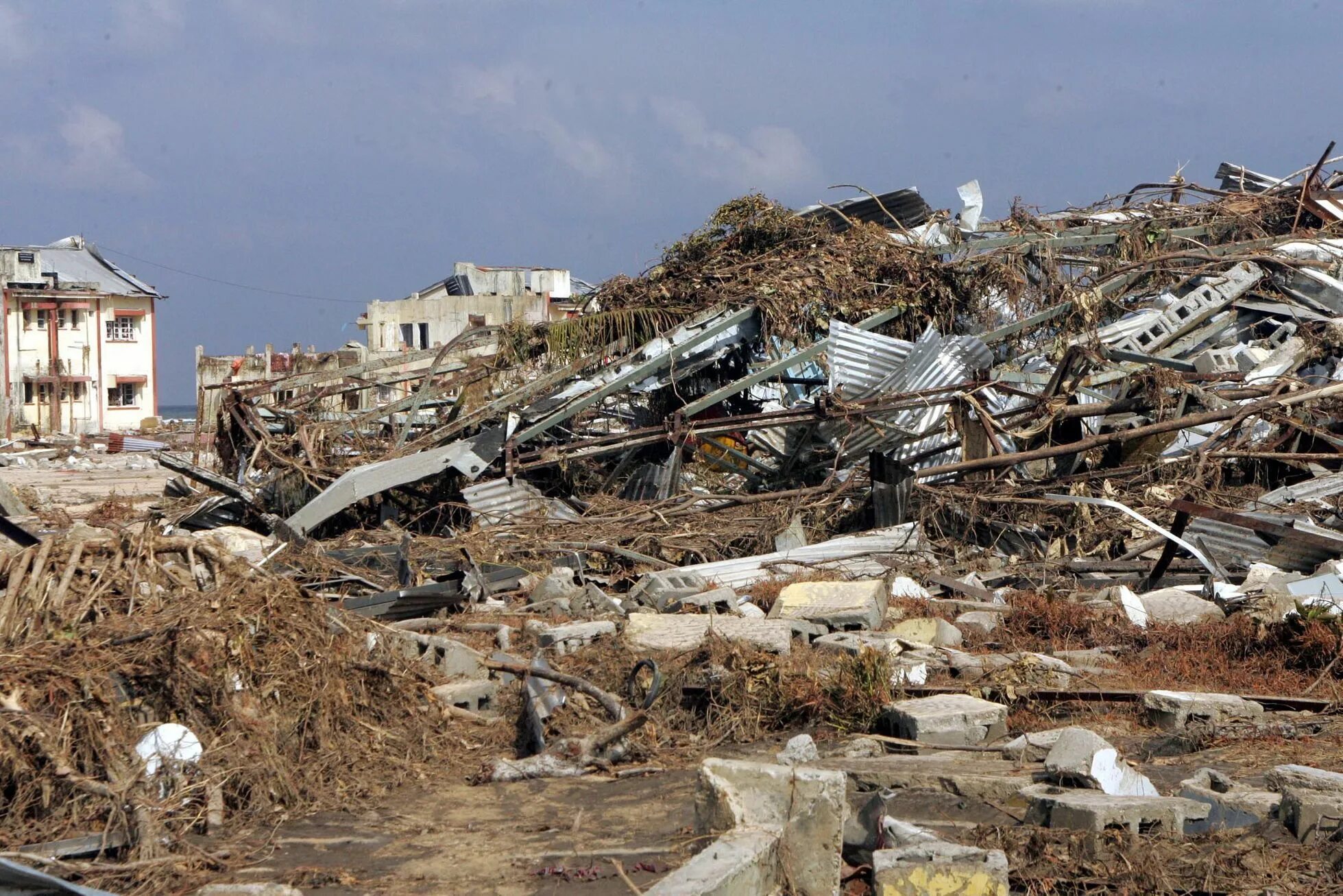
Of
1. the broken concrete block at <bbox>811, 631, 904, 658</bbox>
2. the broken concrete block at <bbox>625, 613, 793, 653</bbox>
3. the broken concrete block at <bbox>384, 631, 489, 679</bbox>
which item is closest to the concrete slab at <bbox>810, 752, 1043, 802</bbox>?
the broken concrete block at <bbox>811, 631, 904, 658</bbox>

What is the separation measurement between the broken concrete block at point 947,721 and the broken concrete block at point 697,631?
1.31 m

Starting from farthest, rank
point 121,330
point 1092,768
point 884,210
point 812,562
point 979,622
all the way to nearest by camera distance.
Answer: point 121,330
point 884,210
point 812,562
point 979,622
point 1092,768

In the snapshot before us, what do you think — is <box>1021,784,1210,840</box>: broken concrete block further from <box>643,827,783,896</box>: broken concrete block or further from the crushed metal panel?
the crushed metal panel

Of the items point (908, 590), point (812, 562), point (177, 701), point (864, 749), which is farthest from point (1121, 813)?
point (812, 562)

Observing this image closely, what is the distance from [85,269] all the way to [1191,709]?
171 feet

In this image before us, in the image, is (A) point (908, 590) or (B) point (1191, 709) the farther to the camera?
(A) point (908, 590)

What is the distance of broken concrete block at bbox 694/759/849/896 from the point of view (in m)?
4.14

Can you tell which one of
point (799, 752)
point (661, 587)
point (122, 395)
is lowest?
point (799, 752)

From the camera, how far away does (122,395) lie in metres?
49.8

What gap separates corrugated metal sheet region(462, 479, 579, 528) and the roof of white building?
41.2m

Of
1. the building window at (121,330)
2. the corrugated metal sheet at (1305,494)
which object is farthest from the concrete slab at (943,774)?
the building window at (121,330)

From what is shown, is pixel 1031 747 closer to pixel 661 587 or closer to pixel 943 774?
pixel 943 774

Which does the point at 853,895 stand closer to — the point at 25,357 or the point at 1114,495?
the point at 1114,495

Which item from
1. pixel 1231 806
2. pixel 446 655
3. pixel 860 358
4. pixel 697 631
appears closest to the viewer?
pixel 1231 806
